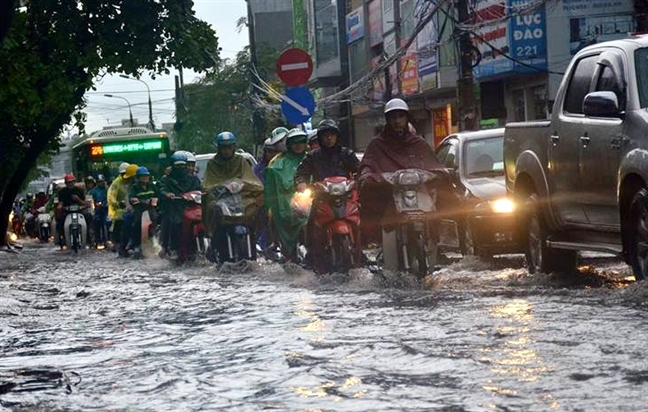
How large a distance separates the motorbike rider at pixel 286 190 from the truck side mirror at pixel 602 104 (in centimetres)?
707

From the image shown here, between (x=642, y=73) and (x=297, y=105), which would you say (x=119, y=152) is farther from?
(x=642, y=73)

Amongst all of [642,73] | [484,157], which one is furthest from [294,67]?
[642,73]

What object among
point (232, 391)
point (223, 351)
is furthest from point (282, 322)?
point (232, 391)

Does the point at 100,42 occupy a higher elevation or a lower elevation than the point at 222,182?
higher

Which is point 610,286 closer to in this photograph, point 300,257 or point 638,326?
point 638,326

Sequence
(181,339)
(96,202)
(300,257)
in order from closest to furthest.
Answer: (181,339) → (300,257) → (96,202)

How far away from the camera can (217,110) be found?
7888 cm

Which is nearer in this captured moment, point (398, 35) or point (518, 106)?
point (518, 106)

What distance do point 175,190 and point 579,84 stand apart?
10920 millimetres

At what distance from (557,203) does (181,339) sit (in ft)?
12.5

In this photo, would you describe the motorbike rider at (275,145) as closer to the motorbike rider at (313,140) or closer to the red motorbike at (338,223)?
the motorbike rider at (313,140)

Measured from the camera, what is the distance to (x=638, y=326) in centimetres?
815

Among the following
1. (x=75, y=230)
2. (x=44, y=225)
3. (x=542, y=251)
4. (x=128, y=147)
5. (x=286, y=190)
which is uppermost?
(x=128, y=147)

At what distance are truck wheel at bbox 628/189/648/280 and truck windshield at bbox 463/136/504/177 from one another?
6.45m
